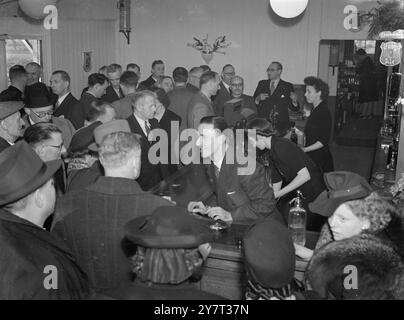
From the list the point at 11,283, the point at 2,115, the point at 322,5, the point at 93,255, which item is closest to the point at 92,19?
the point at 322,5

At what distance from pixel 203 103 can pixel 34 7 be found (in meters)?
2.89

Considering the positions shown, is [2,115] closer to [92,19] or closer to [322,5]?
[92,19]

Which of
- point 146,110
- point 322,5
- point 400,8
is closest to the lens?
point 146,110

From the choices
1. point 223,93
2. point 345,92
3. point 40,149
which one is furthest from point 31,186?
point 345,92

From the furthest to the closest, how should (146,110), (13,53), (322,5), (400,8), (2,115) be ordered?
(322,5), (13,53), (400,8), (146,110), (2,115)

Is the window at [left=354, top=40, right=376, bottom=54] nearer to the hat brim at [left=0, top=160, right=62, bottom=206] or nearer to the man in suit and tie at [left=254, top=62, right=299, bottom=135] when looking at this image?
the man in suit and tie at [left=254, top=62, right=299, bottom=135]

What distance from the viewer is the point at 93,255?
2400 mm

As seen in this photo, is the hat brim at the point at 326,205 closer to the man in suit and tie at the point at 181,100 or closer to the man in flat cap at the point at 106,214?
the man in flat cap at the point at 106,214

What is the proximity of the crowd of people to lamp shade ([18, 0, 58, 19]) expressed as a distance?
2.64 meters

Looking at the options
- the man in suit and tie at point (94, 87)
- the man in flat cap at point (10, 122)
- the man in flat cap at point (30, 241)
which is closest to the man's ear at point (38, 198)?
the man in flat cap at point (30, 241)

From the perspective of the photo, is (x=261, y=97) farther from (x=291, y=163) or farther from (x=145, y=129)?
(x=291, y=163)

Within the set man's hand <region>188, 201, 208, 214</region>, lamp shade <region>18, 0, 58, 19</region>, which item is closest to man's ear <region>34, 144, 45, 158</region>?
man's hand <region>188, 201, 208, 214</region>

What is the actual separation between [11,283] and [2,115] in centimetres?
204

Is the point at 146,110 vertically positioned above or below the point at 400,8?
below
